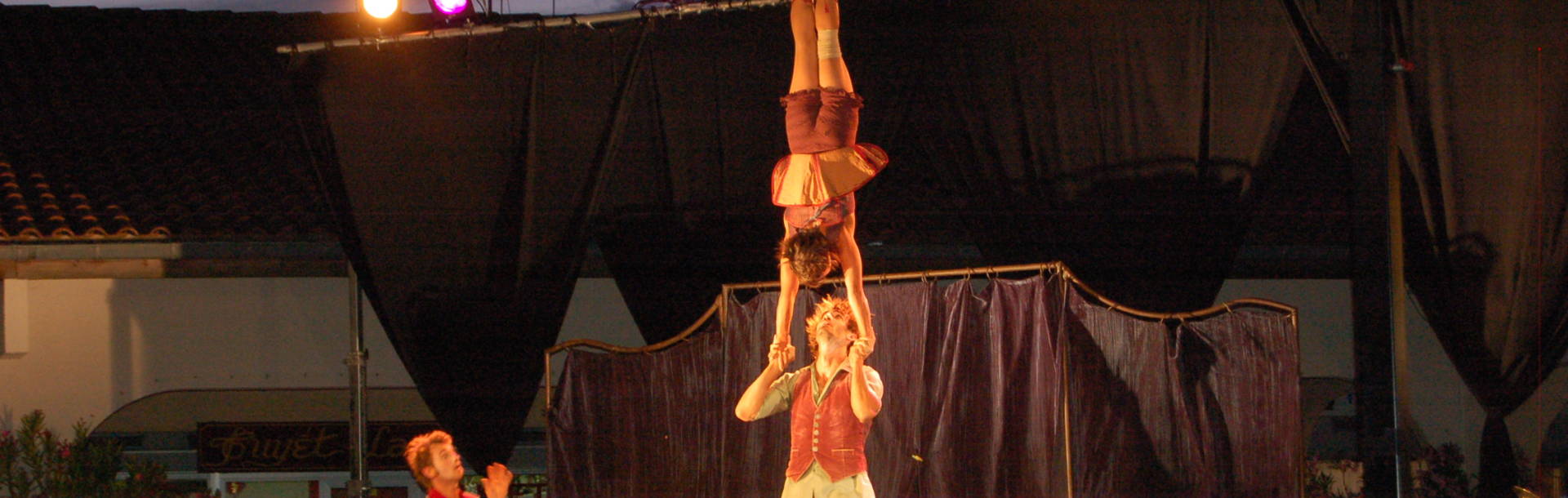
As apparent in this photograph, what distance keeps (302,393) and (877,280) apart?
143 inches

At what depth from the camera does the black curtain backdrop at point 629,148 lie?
5.75 meters

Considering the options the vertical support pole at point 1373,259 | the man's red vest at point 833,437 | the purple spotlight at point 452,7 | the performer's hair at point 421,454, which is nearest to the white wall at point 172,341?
the purple spotlight at point 452,7

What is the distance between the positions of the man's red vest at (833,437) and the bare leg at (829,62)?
0.89m

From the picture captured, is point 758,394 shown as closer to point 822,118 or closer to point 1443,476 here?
point 822,118

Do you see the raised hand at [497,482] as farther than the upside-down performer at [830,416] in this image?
Answer: Yes

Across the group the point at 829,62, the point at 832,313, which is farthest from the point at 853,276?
the point at 829,62

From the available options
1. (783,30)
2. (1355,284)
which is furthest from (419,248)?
(1355,284)

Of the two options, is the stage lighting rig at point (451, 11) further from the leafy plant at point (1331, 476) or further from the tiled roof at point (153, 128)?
the leafy plant at point (1331, 476)

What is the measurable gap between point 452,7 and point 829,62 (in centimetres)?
237

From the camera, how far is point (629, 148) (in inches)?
243

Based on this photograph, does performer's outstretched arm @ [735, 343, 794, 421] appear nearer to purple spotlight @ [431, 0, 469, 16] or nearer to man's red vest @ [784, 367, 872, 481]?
man's red vest @ [784, 367, 872, 481]

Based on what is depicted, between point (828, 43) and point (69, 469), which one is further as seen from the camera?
point (69, 469)

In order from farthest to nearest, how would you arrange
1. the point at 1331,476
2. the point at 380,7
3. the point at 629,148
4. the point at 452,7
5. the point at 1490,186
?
the point at 1331,476
the point at 629,148
the point at 452,7
the point at 380,7
the point at 1490,186

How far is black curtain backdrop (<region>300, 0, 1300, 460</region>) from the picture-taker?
5.75 meters
